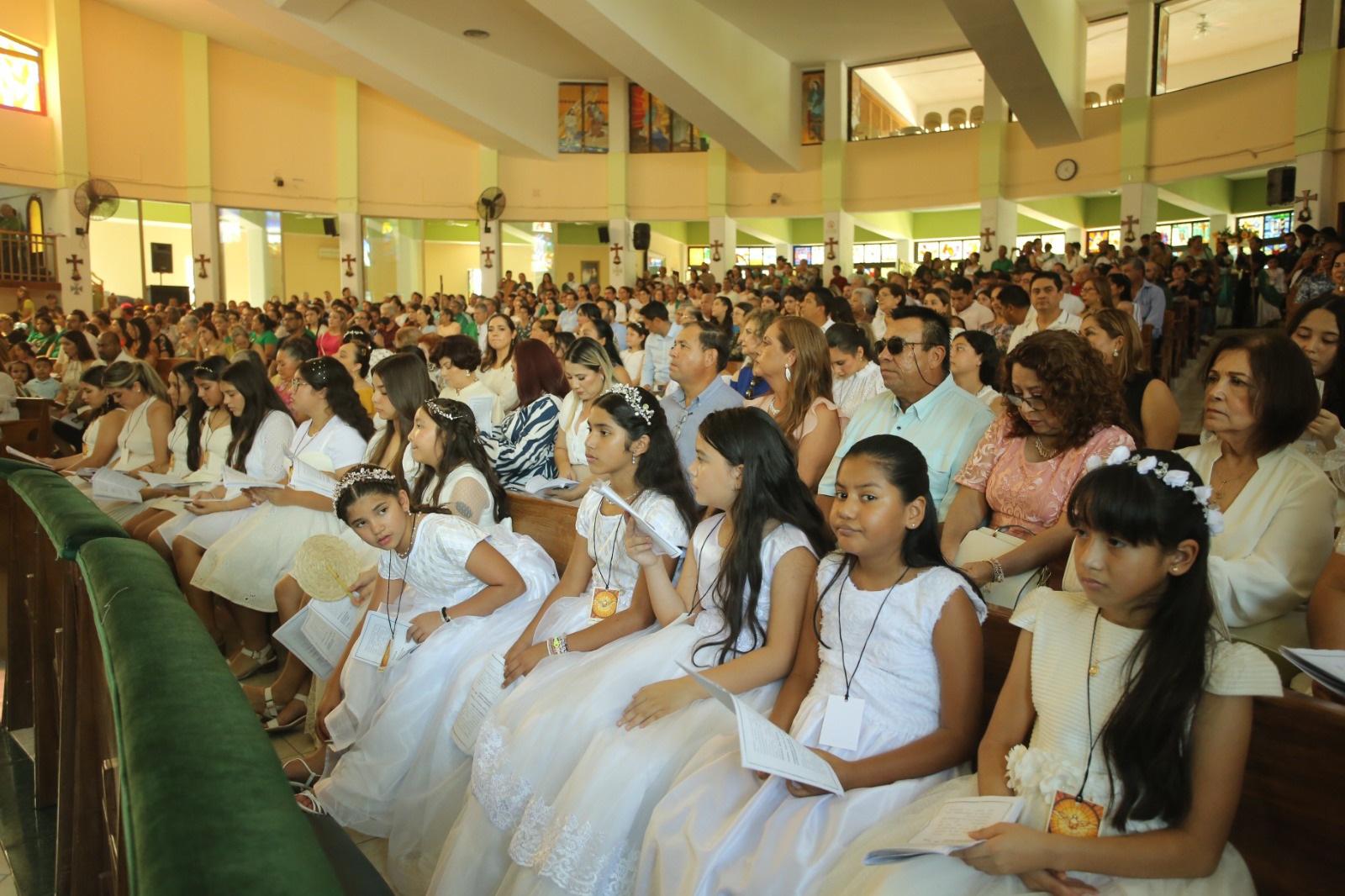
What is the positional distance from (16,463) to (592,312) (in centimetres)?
454

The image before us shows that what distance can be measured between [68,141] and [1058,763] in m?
19.0

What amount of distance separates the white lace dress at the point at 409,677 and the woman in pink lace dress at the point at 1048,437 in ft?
5.16

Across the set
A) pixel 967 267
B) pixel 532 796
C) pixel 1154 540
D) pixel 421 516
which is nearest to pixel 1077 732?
pixel 1154 540

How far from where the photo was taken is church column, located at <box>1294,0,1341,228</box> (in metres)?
11.9

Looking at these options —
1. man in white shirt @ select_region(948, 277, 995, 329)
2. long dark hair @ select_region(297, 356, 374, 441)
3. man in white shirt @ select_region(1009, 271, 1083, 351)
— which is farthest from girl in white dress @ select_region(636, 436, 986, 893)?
man in white shirt @ select_region(948, 277, 995, 329)

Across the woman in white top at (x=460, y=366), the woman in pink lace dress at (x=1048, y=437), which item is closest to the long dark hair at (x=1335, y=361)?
the woman in pink lace dress at (x=1048, y=437)

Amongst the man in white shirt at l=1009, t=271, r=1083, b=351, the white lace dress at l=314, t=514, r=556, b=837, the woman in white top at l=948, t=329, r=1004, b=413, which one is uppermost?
the man in white shirt at l=1009, t=271, r=1083, b=351

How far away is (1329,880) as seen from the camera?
1714 mm

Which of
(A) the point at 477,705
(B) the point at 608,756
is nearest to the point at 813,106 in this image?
(A) the point at 477,705

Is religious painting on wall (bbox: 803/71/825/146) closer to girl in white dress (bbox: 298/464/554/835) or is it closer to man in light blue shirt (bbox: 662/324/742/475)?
man in light blue shirt (bbox: 662/324/742/475)

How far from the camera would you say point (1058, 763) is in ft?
6.00

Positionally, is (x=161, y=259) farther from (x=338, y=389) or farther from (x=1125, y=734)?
(x=1125, y=734)

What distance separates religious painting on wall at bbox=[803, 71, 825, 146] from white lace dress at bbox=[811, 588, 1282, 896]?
1760 centimetres

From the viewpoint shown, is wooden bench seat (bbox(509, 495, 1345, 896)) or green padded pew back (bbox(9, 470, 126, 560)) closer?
wooden bench seat (bbox(509, 495, 1345, 896))
